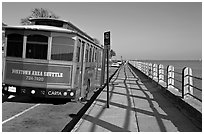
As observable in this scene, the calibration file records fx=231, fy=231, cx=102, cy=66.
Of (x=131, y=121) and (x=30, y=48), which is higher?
(x=30, y=48)

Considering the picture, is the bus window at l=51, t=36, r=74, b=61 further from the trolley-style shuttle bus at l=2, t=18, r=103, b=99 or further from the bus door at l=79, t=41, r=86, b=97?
the bus door at l=79, t=41, r=86, b=97

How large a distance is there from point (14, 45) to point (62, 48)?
1.69 meters

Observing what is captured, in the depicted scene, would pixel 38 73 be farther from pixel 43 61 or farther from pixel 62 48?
pixel 62 48

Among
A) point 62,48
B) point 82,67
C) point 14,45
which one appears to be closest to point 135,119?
point 82,67

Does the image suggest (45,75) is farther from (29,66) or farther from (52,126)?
(52,126)

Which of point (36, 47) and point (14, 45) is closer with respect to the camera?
point (36, 47)

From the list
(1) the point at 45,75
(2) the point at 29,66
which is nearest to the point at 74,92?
(1) the point at 45,75

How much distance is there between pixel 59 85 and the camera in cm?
759

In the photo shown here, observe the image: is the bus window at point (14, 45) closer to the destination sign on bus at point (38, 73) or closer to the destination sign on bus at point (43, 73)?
the destination sign on bus at point (43, 73)

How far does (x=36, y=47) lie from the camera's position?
7.69 m

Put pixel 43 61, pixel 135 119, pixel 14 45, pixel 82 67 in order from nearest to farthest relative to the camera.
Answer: pixel 135 119, pixel 43 61, pixel 14 45, pixel 82 67

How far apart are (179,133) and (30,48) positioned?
17.4ft

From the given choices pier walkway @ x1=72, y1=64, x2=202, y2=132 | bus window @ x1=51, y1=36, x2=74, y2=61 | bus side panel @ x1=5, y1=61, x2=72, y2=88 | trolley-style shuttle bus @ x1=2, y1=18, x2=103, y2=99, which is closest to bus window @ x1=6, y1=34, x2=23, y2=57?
trolley-style shuttle bus @ x1=2, y1=18, x2=103, y2=99

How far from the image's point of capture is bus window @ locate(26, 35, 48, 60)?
761 cm
